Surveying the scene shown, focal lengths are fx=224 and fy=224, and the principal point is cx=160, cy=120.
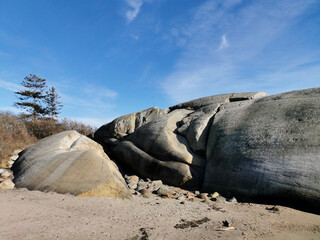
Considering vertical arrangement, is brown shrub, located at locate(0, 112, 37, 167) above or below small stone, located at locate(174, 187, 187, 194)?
above

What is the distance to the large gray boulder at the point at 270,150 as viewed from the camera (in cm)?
419

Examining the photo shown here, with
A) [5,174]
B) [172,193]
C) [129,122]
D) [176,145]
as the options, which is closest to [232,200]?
[172,193]

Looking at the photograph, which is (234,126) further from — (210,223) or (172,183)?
(210,223)

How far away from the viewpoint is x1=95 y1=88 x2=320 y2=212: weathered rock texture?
433cm

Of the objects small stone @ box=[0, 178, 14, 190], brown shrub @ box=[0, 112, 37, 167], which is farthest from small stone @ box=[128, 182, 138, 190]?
brown shrub @ box=[0, 112, 37, 167]

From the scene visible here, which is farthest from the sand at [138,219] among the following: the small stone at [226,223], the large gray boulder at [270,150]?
A: the large gray boulder at [270,150]

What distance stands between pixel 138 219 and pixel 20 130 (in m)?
10.1

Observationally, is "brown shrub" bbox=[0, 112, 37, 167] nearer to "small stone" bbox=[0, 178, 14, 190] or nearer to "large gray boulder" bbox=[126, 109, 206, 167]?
"small stone" bbox=[0, 178, 14, 190]

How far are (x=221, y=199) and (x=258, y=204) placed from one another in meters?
0.72

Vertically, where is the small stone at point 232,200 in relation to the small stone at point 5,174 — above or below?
below

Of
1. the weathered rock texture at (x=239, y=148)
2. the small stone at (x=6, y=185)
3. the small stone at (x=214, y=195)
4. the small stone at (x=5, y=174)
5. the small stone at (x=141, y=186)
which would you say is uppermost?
the weathered rock texture at (x=239, y=148)

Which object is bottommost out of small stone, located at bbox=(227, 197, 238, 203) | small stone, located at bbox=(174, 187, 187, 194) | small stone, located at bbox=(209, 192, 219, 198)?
small stone, located at bbox=(174, 187, 187, 194)

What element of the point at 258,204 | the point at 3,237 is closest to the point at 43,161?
the point at 3,237

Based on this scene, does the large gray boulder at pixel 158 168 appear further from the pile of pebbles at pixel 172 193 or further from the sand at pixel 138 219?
the sand at pixel 138 219
